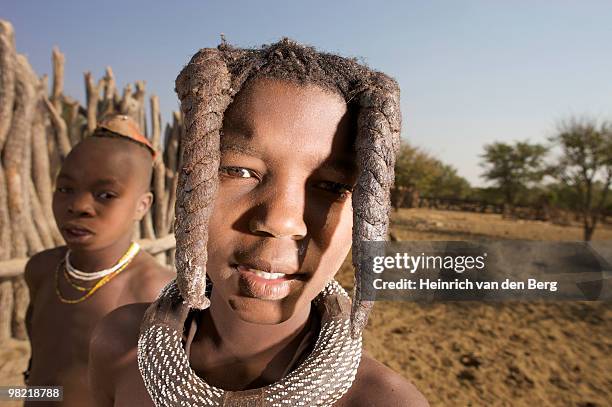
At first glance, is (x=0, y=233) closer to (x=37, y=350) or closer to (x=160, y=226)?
(x=160, y=226)

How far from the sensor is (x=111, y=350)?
5.02ft

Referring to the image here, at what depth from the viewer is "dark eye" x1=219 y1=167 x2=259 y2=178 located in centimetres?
99

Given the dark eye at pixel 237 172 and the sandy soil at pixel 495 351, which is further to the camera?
the sandy soil at pixel 495 351

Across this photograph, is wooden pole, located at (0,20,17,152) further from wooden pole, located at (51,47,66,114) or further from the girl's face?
the girl's face

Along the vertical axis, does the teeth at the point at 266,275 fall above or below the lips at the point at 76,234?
above

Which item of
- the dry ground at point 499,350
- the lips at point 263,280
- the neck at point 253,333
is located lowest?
the dry ground at point 499,350

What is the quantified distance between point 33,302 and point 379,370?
110 inches

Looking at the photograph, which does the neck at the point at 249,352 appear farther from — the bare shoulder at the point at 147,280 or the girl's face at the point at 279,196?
the bare shoulder at the point at 147,280

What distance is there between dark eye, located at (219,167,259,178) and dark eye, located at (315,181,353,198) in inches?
7.2

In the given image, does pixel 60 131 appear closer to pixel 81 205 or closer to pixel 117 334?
pixel 81 205

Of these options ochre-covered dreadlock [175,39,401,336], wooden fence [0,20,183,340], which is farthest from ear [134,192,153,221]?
wooden fence [0,20,183,340]

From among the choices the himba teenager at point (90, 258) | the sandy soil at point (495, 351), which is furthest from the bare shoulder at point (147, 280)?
the sandy soil at point (495, 351)

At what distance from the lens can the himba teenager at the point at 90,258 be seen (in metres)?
2.31

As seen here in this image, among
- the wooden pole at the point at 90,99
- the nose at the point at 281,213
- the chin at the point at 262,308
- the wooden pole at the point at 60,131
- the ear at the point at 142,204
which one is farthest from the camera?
the wooden pole at the point at 90,99
